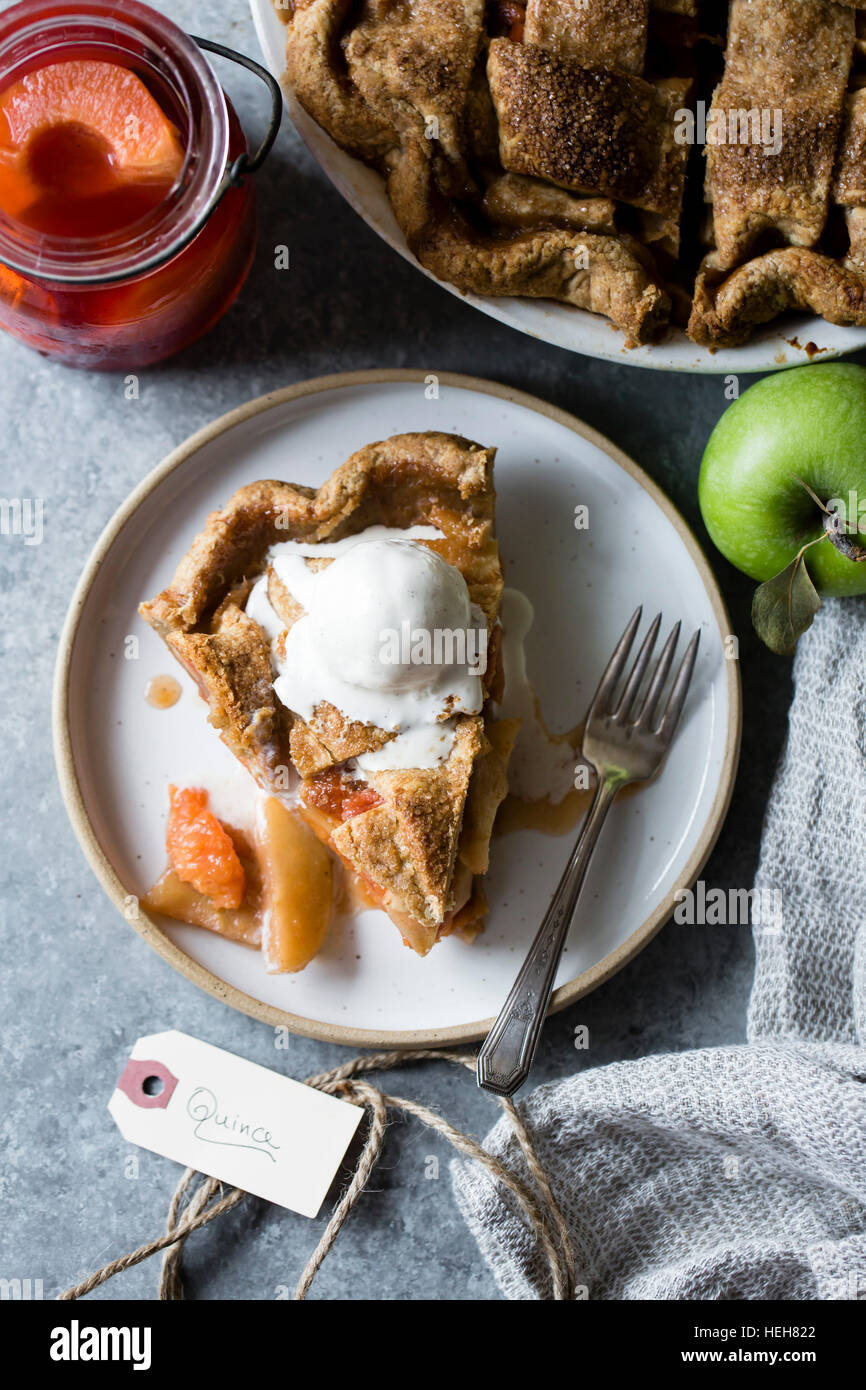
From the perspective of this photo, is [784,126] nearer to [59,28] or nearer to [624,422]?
[624,422]

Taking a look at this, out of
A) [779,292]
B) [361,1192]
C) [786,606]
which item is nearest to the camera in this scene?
[779,292]

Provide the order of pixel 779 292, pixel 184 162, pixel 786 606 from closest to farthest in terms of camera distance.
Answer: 1. pixel 184 162
2. pixel 779 292
3. pixel 786 606

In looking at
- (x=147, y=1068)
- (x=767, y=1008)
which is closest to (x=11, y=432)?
(x=147, y=1068)

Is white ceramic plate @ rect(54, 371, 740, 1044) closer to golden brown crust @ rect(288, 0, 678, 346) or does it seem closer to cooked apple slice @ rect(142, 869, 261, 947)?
cooked apple slice @ rect(142, 869, 261, 947)

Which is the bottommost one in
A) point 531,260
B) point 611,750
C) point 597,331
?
point 611,750

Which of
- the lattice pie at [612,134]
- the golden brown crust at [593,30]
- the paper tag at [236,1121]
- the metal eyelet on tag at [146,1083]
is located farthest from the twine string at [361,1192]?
the golden brown crust at [593,30]

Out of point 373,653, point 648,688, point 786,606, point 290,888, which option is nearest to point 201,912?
point 290,888

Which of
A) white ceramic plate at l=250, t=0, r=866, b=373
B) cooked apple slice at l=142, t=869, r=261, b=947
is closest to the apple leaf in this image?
white ceramic plate at l=250, t=0, r=866, b=373

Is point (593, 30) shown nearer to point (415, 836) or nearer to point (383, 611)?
point (383, 611)
